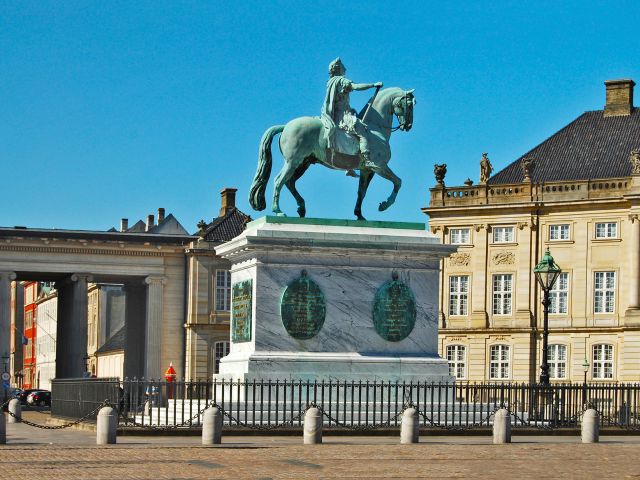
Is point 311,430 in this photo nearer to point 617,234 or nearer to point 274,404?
point 274,404

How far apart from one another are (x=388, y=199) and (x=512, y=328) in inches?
1769

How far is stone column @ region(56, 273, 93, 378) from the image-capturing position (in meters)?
80.4

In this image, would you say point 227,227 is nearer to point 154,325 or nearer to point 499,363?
point 154,325

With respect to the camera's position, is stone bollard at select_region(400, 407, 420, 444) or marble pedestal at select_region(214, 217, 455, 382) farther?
marble pedestal at select_region(214, 217, 455, 382)

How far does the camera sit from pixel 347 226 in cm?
3391

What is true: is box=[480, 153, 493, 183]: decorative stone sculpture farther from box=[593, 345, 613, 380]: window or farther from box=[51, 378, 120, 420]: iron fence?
box=[51, 378, 120, 420]: iron fence

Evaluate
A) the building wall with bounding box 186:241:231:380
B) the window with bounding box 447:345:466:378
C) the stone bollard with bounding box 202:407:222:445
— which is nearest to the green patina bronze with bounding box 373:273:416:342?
the stone bollard with bounding box 202:407:222:445

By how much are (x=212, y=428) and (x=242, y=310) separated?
206 inches

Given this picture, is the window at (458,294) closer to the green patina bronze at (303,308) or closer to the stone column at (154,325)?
the stone column at (154,325)

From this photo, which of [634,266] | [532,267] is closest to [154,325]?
[532,267]

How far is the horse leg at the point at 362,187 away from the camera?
34.9 metres

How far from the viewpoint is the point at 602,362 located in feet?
252

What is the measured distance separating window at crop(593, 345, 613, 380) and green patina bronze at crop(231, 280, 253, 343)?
1768 inches

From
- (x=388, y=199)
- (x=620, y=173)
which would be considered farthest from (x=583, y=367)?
(x=388, y=199)
